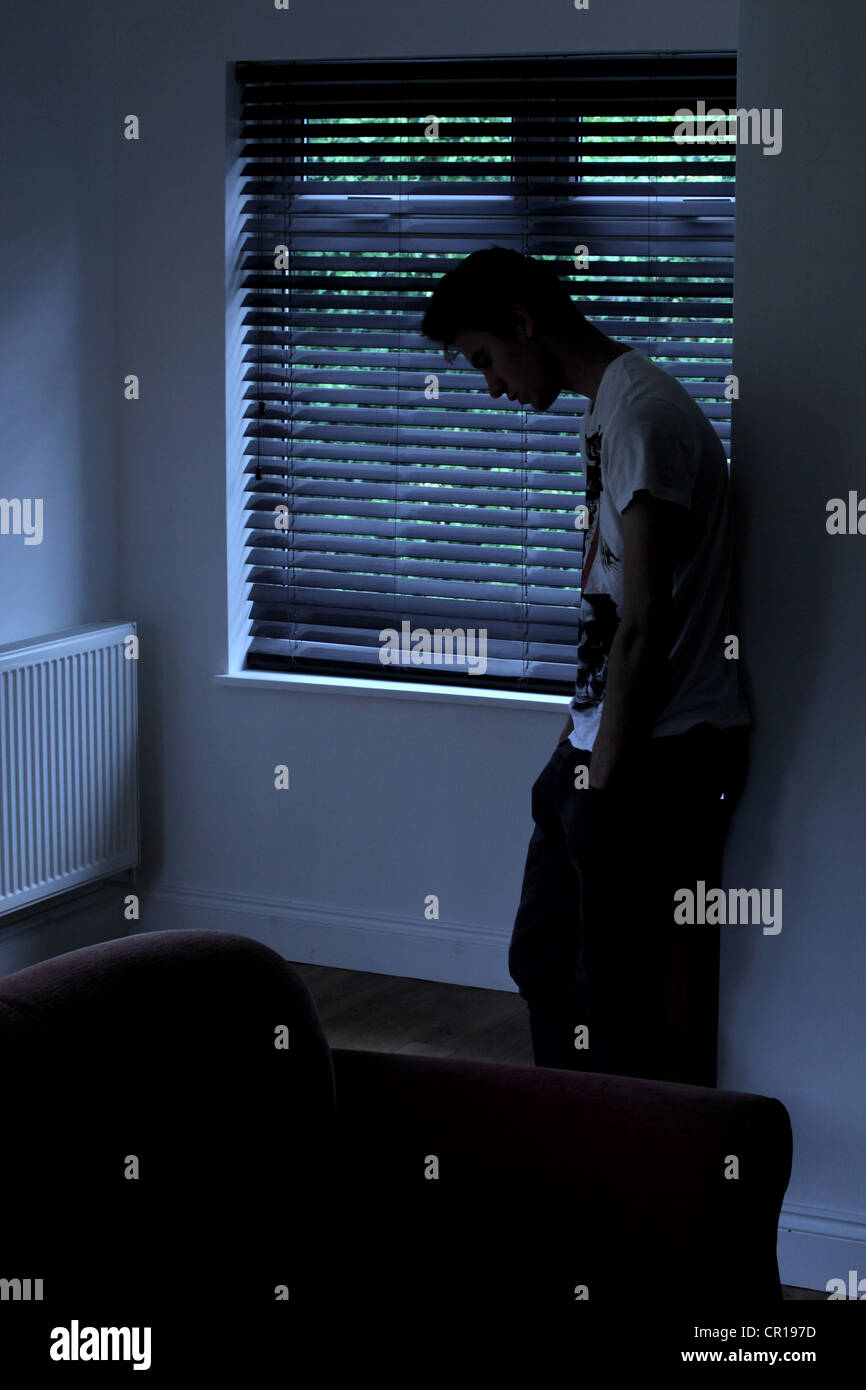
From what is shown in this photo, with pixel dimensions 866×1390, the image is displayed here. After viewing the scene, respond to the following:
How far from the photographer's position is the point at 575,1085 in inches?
58.0

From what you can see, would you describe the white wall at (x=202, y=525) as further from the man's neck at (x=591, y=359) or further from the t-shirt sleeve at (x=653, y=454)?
the t-shirt sleeve at (x=653, y=454)

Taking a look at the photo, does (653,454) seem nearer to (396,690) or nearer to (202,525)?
(396,690)

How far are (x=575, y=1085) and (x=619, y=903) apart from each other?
2.24 feet

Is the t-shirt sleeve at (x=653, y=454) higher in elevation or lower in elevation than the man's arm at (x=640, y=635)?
higher

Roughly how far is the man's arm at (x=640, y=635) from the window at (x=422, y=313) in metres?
1.37

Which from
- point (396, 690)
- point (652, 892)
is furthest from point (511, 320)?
point (396, 690)

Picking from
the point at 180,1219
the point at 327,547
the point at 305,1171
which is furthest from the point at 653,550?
the point at 327,547

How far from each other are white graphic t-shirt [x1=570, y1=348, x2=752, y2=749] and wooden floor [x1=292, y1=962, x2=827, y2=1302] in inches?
46.7

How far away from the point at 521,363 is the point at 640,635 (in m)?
0.53

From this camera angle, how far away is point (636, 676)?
2029 mm

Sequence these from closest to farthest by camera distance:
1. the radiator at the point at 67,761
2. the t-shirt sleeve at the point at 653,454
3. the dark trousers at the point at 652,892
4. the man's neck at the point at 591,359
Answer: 1. the t-shirt sleeve at the point at 653,454
2. the dark trousers at the point at 652,892
3. the man's neck at the point at 591,359
4. the radiator at the point at 67,761

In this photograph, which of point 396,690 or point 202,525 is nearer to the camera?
point 396,690

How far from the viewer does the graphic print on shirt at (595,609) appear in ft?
7.18

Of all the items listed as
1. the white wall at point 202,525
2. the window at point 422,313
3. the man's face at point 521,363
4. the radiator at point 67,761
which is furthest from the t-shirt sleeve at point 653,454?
the radiator at point 67,761
